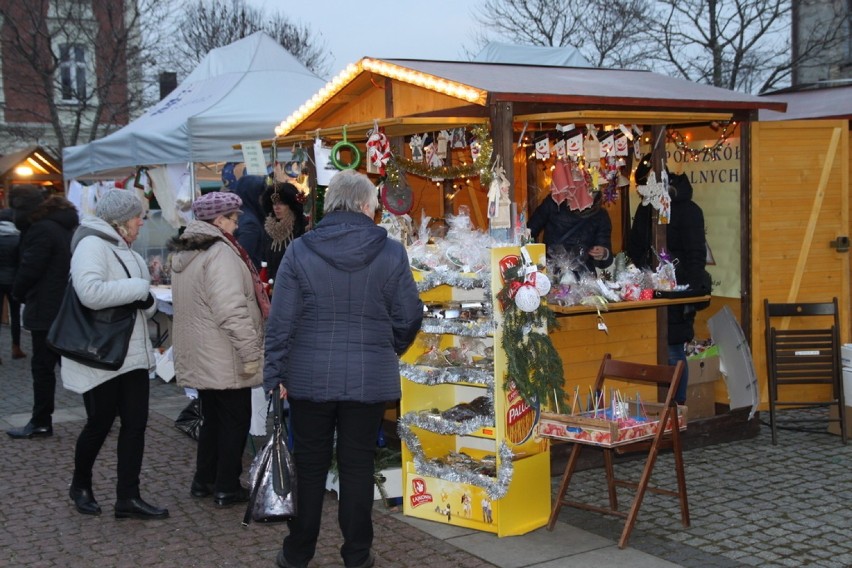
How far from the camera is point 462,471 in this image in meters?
5.12

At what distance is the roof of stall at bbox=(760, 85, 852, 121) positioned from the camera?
9.48m

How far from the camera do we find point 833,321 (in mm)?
7418

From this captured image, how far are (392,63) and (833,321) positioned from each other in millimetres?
3965

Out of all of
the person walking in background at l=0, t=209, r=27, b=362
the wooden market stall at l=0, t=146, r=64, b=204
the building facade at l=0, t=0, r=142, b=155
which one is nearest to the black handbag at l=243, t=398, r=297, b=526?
the person walking in background at l=0, t=209, r=27, b=362

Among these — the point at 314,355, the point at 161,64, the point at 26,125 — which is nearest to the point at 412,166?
the point at 314,355

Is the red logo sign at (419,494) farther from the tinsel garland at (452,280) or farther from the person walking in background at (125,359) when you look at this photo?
the person walking in background at (125,359)

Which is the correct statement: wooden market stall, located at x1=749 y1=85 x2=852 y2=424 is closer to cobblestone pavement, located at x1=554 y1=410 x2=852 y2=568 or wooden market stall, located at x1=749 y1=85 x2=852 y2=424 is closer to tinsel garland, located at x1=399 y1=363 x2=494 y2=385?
cobblestone pavement, located at x1=554 y1=410 x2=852 y2=568

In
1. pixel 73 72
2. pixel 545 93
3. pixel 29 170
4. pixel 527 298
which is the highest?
pixel 73 72

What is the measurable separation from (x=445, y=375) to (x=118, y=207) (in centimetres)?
201

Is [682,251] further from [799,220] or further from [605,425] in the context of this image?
[605,425]

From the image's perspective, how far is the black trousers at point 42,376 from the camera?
7.19 metres

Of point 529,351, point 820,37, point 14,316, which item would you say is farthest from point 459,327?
point 820,37

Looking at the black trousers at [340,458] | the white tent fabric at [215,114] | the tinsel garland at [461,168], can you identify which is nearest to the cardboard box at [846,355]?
the tinsel garland at [461,168]

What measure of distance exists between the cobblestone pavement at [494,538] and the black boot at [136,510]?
4 centimetres
